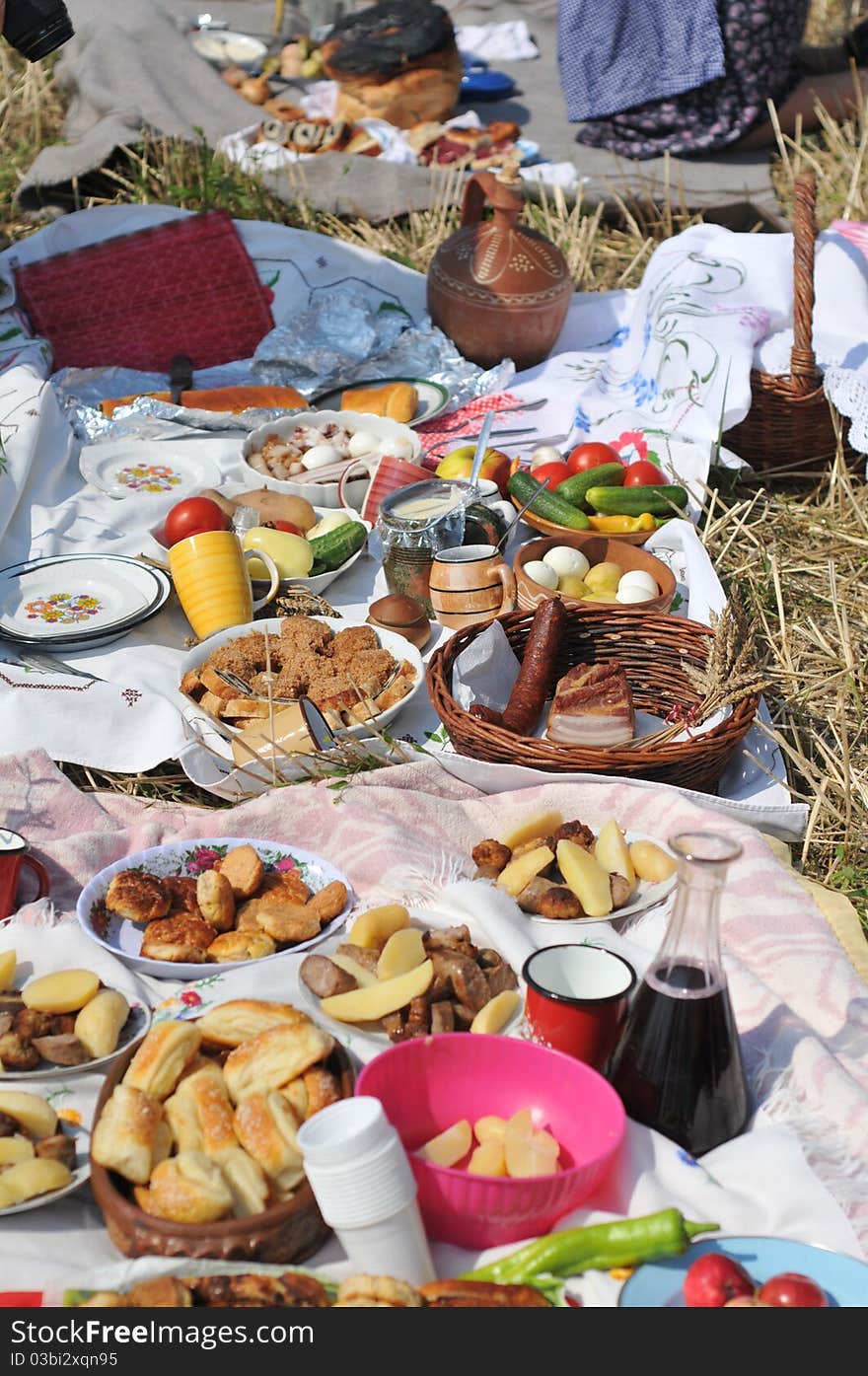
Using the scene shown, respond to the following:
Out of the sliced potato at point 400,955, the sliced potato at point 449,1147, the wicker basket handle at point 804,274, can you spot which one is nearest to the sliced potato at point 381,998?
the sliced potato at point 400,955

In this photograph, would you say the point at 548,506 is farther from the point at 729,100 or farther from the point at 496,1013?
the point at 729,100

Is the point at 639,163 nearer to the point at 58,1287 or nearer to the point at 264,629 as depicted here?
the point at 264,629

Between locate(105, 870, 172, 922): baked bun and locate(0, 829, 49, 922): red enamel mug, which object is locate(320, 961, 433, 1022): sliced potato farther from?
locate(0, 829, 49, 922): red enamel mug

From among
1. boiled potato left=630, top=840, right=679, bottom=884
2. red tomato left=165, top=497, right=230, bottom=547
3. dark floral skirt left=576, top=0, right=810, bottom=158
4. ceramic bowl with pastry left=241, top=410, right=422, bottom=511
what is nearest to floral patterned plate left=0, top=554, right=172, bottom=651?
red tomato left=165, top=497, right=230, bottom=547

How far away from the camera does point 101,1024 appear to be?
5.24 ft

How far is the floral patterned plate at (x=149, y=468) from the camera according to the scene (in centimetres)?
338

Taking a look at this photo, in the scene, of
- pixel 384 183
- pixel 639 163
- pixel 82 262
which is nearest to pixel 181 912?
pixel 82 262

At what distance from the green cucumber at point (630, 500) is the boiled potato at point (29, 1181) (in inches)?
83.7

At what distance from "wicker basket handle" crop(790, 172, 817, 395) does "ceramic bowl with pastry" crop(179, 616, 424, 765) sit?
1533 millimetres

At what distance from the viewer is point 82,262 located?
4.35 m

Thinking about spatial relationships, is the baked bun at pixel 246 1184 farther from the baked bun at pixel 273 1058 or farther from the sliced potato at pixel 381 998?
the sliced potato at pixel 381 998

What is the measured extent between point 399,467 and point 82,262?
184cm

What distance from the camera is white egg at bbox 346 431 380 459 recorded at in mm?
3449

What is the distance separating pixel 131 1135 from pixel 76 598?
179cm
